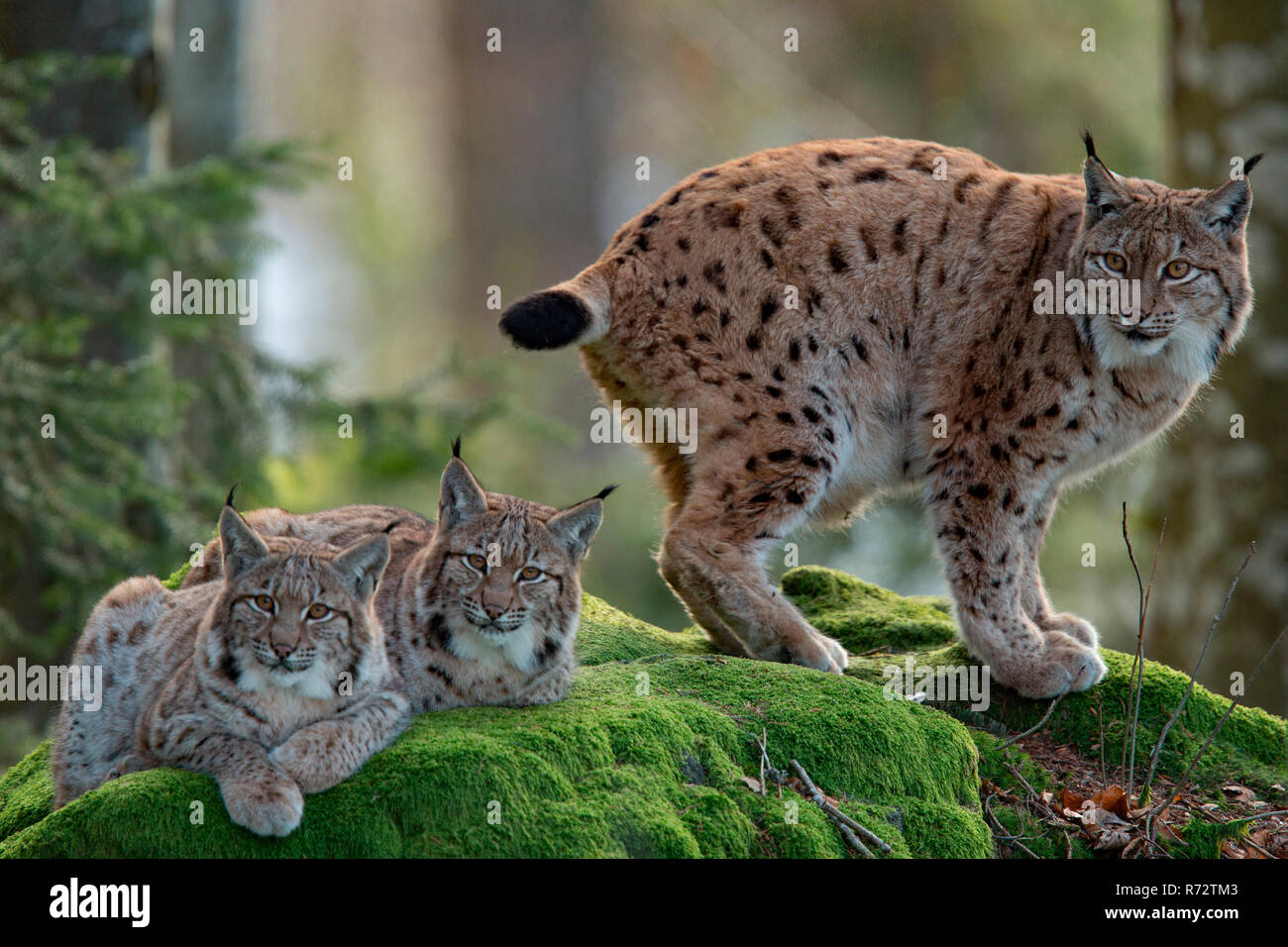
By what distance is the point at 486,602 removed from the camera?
431 cm

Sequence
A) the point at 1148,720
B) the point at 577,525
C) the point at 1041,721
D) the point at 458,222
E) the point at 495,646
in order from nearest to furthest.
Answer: the point at 495,646 → the point at 577,525 → the point at 1041,721 → the point at 1148,720 → the point at 458,222

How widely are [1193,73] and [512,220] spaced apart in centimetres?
875

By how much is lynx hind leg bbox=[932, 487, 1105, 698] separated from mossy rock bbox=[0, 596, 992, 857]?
76 cm

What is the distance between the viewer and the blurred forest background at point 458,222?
24.0ft

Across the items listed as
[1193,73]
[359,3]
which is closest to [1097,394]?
[1193,73]

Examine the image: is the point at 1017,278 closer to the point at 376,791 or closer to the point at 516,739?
the point at 516,739

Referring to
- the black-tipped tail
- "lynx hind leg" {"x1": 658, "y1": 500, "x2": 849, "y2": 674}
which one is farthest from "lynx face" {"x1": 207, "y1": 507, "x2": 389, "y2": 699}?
"lynx hind leg" {"x1": 658, "y1": 500, "x2": 849, "y2": 674}

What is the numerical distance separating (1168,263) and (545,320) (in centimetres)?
269

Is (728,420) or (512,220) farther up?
(512,220)

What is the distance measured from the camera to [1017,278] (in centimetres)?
600

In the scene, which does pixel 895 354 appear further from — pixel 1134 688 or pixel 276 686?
pixel 276 686

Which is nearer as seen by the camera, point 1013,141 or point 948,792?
point 948,792

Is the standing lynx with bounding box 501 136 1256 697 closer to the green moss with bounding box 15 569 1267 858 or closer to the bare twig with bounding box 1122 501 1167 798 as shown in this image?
the bare twig with bounding box 1122 501 1167 798

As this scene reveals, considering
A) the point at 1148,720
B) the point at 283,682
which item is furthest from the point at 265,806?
the point at 1148,720
